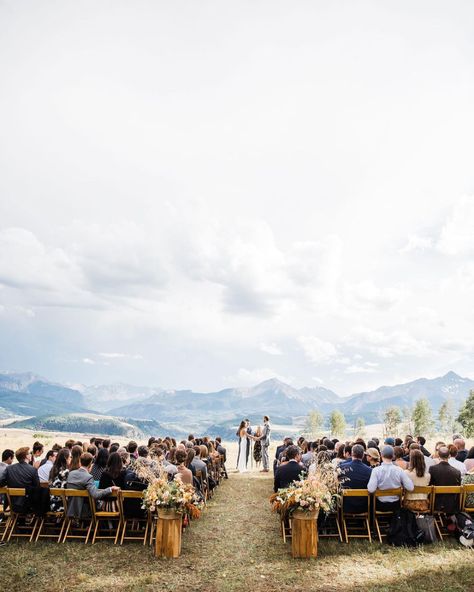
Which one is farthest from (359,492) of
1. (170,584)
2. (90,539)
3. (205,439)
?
(205,439)

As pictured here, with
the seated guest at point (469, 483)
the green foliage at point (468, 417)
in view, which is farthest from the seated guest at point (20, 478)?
the green foliage at point (468, 417)

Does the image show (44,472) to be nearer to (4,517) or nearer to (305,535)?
(4,517)

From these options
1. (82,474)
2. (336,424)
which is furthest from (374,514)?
(336,424)

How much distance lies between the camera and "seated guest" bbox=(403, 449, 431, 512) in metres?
9.09

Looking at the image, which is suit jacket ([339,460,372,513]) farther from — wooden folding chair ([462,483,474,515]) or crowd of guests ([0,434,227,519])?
crowd of guests ([0,434,227,519])

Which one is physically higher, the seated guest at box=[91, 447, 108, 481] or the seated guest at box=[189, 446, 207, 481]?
the seated guest at box=[91, 447, 108, 481]

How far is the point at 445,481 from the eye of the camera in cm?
934

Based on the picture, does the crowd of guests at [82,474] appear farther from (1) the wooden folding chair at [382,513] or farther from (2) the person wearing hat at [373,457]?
(2) the person wearing hat at [373,457]

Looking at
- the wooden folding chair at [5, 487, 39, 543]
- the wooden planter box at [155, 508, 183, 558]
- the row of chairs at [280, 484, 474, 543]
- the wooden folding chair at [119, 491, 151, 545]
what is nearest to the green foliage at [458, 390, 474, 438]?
the row of chairs at [280, 484, 474, 543]

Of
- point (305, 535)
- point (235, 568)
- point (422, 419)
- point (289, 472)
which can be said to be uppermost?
point (422, 419)

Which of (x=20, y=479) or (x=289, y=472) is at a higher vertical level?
(x=289, y=472)

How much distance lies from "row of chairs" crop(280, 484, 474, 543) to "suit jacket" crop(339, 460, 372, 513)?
0.06 m

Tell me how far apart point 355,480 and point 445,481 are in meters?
1.83

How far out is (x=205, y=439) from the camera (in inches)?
705
